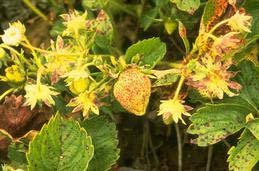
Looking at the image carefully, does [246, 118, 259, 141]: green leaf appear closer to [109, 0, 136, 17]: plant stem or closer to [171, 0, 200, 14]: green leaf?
[171, 0, 200, 14]: green leaf

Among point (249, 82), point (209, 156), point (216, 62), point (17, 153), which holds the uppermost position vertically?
point (216, 62)

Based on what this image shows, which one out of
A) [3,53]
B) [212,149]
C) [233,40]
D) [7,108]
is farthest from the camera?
[212,149]

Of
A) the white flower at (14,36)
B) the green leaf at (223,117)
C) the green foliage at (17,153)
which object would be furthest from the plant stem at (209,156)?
the white flower at (14,36)

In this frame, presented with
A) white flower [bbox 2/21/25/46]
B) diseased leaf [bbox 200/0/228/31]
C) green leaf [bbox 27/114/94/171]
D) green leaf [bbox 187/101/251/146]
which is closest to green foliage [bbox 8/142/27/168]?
green leaf [bbox 27/114/94/171]

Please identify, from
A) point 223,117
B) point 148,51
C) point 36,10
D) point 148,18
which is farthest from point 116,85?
point 36,10

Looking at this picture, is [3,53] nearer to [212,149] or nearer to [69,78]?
[69,78]

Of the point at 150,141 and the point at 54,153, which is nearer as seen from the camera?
the point at 54,153

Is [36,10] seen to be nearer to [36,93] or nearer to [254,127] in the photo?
[36,93]

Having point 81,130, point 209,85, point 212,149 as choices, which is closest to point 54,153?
point 81,130
